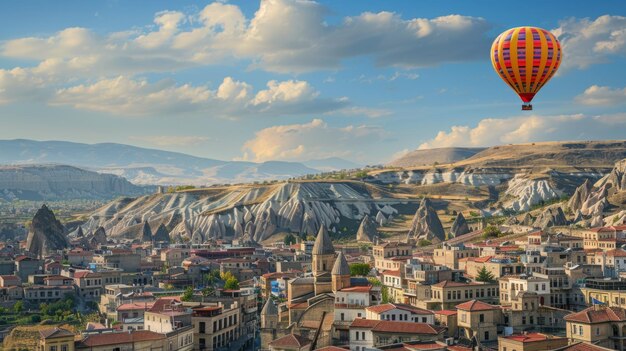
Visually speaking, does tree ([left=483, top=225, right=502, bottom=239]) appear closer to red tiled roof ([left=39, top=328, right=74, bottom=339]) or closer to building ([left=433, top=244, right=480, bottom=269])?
building ([left=433, top=244, right=480, bottom=269])

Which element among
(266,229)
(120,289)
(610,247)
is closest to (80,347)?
(120,289)

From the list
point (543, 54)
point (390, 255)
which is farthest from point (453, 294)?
point (390, 255)

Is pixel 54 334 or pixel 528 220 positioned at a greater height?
pixel 528 220

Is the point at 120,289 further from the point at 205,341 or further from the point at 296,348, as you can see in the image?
the point at 296,348

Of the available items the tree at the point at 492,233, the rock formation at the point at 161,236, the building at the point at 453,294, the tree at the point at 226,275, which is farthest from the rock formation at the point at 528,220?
the building at the point at 453,294

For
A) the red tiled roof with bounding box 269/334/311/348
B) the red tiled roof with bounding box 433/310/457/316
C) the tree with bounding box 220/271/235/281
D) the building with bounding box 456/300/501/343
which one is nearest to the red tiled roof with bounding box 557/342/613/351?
the building with bounding box 456/300/501/343

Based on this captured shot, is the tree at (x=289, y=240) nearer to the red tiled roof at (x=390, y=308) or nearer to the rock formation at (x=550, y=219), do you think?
the rock formation at (x=550, y=219)

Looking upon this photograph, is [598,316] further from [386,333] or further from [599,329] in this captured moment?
[386,333]
